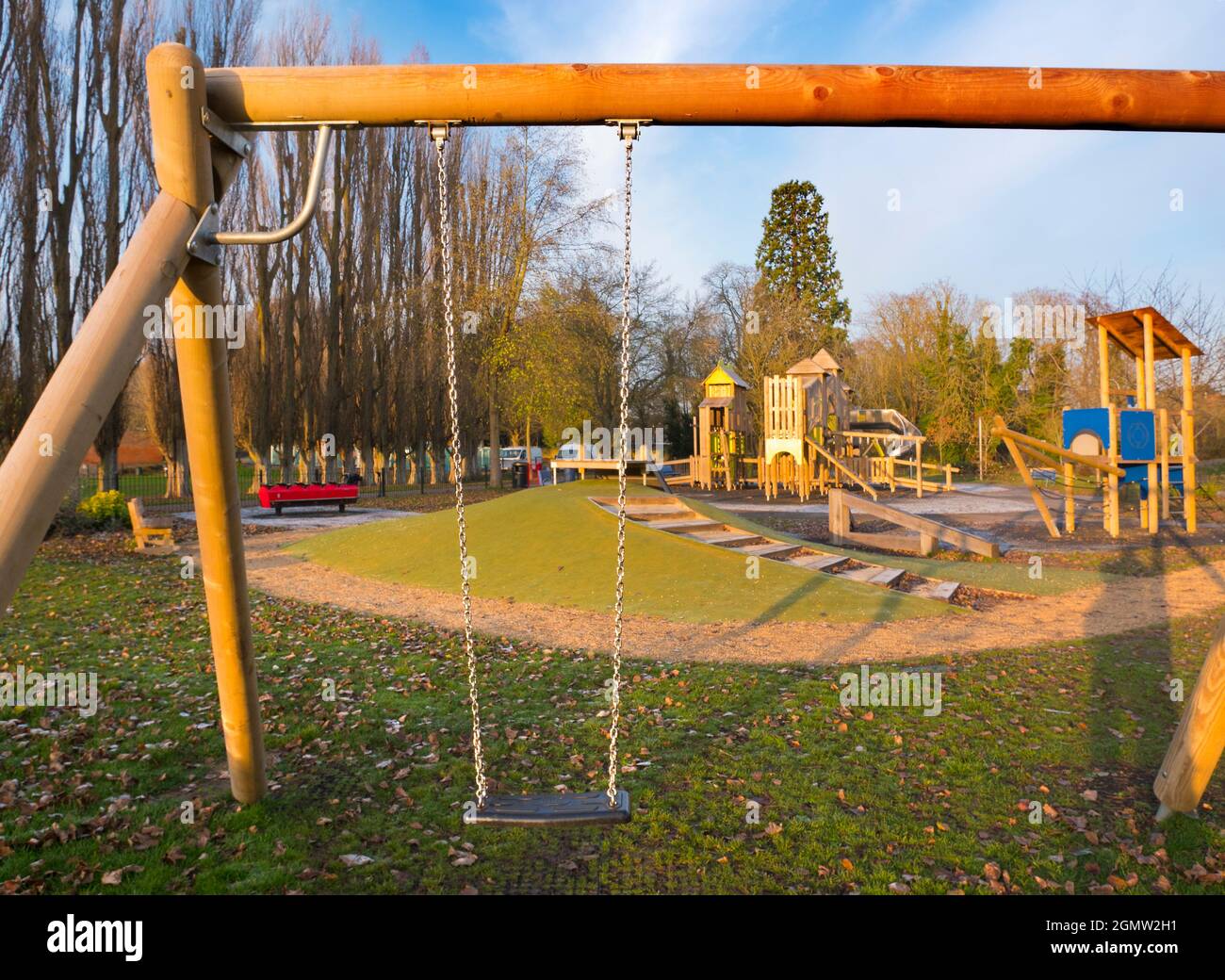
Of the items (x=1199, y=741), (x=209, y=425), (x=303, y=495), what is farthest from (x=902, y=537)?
(x=303, y=495)

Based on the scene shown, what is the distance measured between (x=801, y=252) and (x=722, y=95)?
42.3 meters

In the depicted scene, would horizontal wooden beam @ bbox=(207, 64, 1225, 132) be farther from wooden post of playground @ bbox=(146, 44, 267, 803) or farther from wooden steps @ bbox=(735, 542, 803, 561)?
wooden steps @ bbox=(735, 542, 803, 561)

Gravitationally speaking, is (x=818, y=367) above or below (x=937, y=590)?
above

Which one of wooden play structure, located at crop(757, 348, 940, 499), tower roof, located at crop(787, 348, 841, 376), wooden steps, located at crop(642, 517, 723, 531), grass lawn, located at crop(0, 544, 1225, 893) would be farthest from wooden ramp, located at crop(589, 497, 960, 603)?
tower roof, located at crop(787, 348, 841, 376)

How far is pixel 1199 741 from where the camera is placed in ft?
11.1

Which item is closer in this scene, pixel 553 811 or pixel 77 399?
pixel 77 399

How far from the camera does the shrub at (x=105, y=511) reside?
16656 mm

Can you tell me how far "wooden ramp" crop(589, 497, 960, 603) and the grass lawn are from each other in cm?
298

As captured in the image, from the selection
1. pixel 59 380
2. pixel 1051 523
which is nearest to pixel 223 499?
pixel 59 380

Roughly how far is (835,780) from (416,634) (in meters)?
4.75

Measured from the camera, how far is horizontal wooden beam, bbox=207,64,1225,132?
330 centimetres

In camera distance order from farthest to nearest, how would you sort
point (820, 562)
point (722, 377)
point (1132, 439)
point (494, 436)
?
1. point (494, 436)
2. point (722, 377)
3. point (1132, 439)
4. point (820, 562)

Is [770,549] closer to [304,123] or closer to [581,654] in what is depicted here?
[581,654]
